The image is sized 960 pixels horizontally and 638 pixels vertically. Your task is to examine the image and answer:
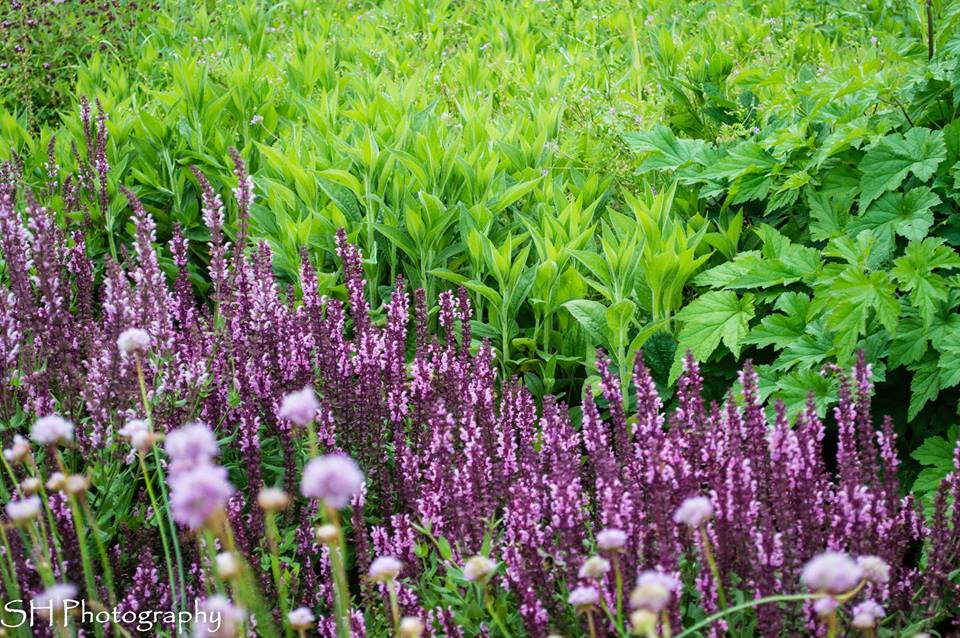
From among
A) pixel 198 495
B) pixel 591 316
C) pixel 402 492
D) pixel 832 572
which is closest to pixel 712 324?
pixel 591 316

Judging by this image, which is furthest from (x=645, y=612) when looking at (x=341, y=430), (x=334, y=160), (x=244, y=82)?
(x=244, y=82)

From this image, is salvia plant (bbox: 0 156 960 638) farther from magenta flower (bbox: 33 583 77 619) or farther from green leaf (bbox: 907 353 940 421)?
green leaf (bbox: 907 353 940 421)

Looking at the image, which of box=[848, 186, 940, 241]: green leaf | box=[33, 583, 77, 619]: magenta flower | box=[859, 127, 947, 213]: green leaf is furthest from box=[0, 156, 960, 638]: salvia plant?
box=[859, 127, 947, 213]: green leaf

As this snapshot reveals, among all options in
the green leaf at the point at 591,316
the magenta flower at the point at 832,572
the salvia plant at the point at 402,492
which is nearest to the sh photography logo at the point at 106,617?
the salvia plant at the point at 402,492

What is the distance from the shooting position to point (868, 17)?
592cm

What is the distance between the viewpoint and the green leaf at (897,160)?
3098mm

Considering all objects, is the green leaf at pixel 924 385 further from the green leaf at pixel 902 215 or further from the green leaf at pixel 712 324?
the green leaf at pixel 712 324

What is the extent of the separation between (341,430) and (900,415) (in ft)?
5.57

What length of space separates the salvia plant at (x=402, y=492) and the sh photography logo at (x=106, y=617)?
14mm

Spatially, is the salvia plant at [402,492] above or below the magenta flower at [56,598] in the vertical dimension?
above

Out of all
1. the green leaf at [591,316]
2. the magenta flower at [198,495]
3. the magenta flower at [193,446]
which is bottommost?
the magenta flower at [198,495]

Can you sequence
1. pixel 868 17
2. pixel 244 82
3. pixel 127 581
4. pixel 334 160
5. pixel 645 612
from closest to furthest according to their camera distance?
1. pixel 645 612
2. pixel 127 581
3. pixel 334 160
4. pixel 244 82
5. pixel 868 17

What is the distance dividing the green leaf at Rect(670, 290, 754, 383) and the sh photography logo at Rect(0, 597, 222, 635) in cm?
161

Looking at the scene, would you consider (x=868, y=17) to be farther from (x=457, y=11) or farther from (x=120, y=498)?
(x=120, y=498)
